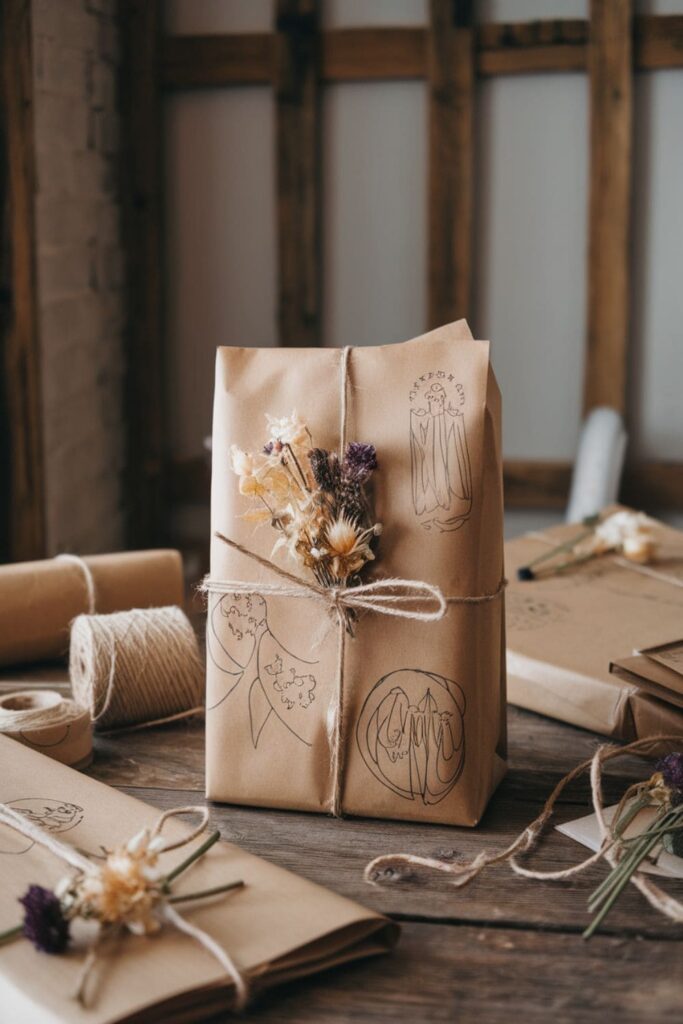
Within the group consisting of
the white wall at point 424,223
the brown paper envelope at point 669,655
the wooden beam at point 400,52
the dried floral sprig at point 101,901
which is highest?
the wooden beam at point 400,52

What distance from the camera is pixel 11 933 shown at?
61 centimetres

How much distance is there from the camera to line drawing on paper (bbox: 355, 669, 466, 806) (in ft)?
2.69

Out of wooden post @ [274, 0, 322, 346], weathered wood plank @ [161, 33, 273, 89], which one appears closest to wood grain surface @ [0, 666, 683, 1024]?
wooden post @ [274, 0, 322, 346]

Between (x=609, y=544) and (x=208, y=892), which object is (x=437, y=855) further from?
(x=609, y=544)

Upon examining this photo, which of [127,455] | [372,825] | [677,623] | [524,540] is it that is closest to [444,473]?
[372,825]

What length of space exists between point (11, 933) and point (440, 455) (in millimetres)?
422

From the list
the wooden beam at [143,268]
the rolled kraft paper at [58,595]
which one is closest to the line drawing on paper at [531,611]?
the rolled kraft paper at [58,595]

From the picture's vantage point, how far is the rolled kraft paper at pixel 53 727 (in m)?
0.90

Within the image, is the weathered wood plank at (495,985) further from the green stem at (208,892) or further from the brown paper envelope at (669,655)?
the brown paper envelope at (669,655)

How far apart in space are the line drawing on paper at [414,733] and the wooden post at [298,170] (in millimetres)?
2193

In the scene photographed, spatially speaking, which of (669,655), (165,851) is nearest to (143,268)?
(669,655)

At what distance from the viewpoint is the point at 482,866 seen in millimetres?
748

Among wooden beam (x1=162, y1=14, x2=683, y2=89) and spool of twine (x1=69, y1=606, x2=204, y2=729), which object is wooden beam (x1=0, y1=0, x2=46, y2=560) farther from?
spool of twine (x1=69, y1=606, x2=204, y2=729)

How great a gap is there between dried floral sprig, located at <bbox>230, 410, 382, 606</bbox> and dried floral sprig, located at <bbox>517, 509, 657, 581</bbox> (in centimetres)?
47
